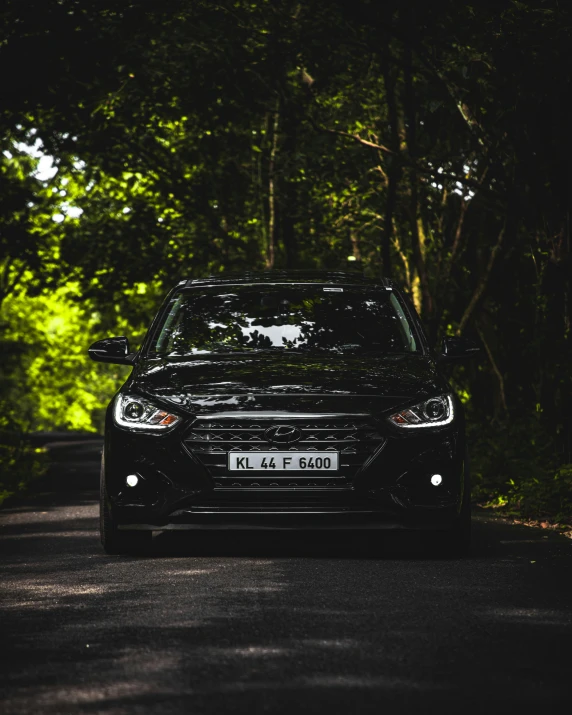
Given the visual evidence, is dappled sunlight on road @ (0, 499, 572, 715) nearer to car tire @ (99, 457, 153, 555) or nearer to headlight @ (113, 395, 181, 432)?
car tire @ (99, 457, 153, 555)

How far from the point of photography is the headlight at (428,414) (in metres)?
7.98

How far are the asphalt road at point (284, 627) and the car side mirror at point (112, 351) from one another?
128 centimetres

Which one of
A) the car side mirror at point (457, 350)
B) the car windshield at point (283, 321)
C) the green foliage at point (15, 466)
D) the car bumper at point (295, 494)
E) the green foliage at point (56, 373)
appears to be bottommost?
the green foliage at point (56, 373)

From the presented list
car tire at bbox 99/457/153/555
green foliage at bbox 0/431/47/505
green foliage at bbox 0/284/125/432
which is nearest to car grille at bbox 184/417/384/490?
car tire at bbox 99/457/153/555

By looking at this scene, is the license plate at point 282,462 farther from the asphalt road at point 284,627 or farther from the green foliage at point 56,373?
the green foliage at point 56,373

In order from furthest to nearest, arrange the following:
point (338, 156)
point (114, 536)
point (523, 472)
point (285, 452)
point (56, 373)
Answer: point (56, 373) → point (338, 156) → point (523, 472) → point (114, 536) → point (285, 452)

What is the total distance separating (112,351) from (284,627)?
3890 mm

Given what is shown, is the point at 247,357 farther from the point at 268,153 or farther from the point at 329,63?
the point at 268,153

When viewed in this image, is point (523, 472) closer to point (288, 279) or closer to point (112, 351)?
point (288, 279)

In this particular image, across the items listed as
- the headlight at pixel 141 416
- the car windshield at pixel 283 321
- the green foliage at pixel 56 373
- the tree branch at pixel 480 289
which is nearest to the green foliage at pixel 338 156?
the tree branch at pixel 480 289

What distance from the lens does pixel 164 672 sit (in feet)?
16.1

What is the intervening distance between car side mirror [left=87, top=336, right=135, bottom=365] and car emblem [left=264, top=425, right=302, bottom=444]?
1.61 meters

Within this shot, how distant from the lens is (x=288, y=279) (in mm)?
9844

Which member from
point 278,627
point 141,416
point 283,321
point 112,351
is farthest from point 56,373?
point 278,627
